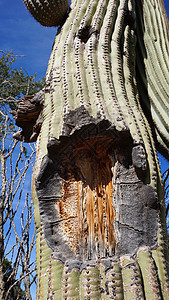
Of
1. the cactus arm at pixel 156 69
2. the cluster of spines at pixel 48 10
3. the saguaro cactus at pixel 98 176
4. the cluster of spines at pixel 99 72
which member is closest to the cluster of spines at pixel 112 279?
the saguaro cactus at pixel 98 176

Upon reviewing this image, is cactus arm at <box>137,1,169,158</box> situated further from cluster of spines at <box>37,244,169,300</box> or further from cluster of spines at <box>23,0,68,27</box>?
cluster of spines at <box>37,244,169,300</box>

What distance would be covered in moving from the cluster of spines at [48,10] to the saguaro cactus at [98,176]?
19 cm

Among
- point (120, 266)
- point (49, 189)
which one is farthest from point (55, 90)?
point (120, 266)

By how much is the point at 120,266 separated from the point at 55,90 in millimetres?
1012

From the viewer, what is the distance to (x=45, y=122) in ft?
5.88

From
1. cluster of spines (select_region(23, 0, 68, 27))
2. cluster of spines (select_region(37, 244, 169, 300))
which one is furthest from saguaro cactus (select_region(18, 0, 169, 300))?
cluster of spines (select_region(23, 0, 68, 27))

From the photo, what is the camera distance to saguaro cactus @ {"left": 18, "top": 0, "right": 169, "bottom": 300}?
4.28 feet

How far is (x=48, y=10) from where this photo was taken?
221 cm

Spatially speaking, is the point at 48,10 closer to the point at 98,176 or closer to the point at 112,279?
the point at 98,176

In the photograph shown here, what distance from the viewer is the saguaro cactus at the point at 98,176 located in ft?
4.28

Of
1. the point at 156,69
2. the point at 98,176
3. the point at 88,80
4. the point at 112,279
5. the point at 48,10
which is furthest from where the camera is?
the point at 156,69

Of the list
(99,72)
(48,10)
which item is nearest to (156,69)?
(99,72)

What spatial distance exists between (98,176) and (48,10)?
1.27 meters

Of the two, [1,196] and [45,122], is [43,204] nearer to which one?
[45,122]
